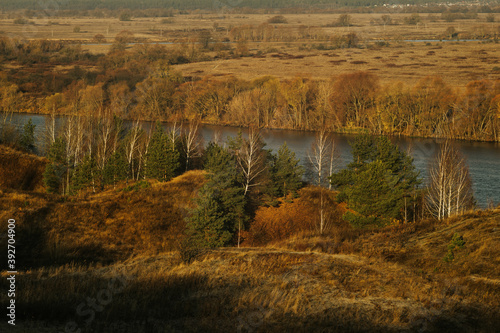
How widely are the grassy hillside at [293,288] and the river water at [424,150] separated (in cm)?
2484

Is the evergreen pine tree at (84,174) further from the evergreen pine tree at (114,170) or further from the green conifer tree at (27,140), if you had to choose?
the green conifer tree at (27,140)

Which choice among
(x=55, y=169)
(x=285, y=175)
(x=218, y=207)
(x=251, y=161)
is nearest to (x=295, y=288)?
(x=218, y=207)

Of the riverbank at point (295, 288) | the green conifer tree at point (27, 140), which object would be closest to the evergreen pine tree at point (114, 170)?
the green conifer tree at point (27, 140)

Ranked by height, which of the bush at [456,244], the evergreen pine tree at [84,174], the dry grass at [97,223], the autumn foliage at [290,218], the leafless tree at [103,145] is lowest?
the autumn foliage at [290,218]

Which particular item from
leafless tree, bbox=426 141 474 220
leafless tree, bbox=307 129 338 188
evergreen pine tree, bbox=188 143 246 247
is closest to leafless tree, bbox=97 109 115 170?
evergreen pine tree, bbox=188 143 246 247

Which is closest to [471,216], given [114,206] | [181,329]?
[181,329]

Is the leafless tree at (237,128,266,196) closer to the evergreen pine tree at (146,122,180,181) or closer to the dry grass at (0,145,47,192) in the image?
the evergreen pine tree at (146,122,180,181)

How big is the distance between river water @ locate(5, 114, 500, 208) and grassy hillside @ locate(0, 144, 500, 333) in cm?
2484

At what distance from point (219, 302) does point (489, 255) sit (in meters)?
7.88

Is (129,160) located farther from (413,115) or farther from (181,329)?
(413,115)

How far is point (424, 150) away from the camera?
57156mm

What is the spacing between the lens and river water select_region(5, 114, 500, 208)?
4222 cm

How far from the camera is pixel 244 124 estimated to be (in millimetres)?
78000

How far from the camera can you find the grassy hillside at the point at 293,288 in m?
9.22
